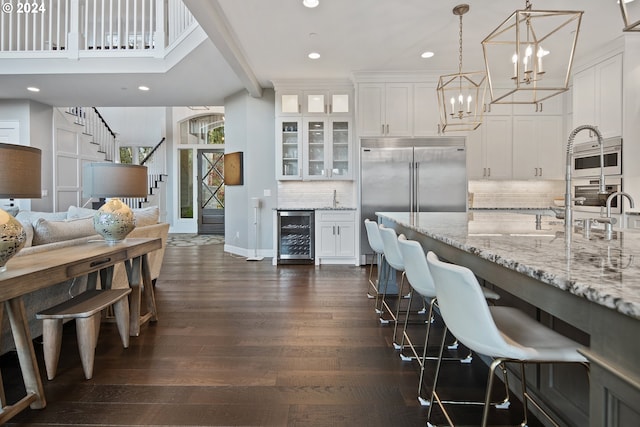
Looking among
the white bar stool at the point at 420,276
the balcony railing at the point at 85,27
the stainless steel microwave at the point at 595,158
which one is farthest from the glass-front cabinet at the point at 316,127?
the white bar stool at the point at 420,276

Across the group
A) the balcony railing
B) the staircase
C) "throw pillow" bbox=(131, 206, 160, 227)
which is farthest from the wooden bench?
the staircase

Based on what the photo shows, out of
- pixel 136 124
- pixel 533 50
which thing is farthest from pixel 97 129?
pixel 533 50

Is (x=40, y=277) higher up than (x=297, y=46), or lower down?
lower down

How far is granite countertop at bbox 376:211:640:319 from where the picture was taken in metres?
0.77

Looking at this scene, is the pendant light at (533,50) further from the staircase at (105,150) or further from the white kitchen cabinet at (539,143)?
the staircase at (105,150)

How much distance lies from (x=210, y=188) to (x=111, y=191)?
7.19 meters

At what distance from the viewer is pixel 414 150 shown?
5.08 metres

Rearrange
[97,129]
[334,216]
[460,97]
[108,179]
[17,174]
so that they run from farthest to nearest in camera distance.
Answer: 1. [97,129]
2. [334,216]
3. [460,97]
4. [108,179]
5. [17,174]

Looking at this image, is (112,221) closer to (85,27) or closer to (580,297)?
(580,297)

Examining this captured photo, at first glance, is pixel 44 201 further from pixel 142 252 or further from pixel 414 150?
pixel 414 150

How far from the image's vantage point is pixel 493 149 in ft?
17.6

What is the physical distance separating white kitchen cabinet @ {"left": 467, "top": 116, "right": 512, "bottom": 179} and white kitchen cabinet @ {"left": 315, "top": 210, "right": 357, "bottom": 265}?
2.06 meters

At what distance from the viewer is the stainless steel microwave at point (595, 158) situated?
414 centimetres

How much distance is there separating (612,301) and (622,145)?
461cm
